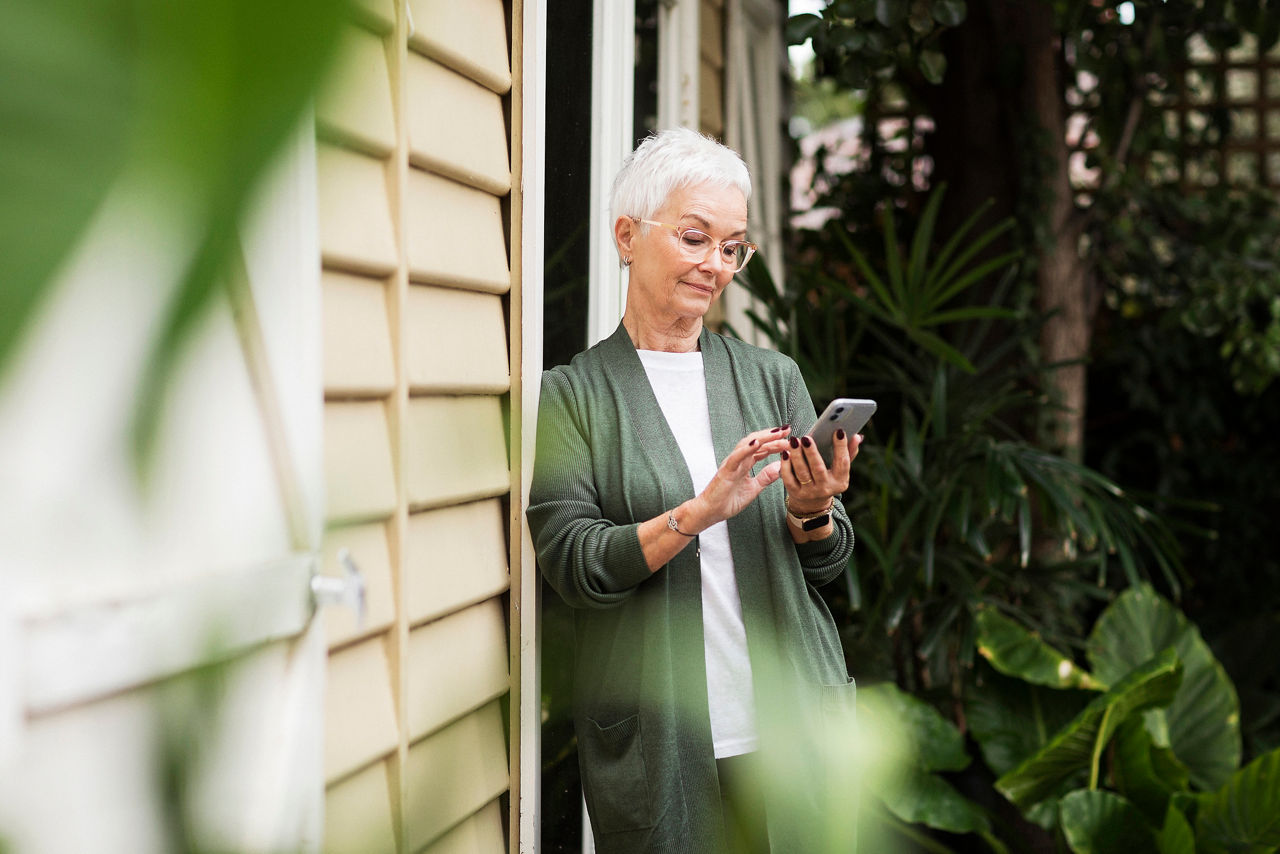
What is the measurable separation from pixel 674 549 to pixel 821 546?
0.31m

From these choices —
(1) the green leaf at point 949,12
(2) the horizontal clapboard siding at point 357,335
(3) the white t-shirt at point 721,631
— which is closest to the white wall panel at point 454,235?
(2) the horizontal clapboard siding at point 357,335

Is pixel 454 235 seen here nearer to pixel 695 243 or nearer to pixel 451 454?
pixel 695 243

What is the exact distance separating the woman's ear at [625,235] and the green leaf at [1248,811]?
2.11 metres

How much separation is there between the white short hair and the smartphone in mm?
416

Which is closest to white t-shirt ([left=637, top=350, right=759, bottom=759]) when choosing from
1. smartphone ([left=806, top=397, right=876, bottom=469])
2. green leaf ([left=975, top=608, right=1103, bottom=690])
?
smartphone ([left=806, top=397, right=876, bottom=469])

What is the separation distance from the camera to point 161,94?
0.09 metres

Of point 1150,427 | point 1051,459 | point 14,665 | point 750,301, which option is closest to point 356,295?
point 14,665

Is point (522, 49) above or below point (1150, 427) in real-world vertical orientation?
above

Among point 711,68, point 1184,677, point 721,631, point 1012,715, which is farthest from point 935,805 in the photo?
point 711,68

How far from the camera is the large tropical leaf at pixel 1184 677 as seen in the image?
10.9 ft

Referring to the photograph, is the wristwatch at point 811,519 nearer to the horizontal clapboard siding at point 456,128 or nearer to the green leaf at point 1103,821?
the horizontal clapboard siding at point 456,128

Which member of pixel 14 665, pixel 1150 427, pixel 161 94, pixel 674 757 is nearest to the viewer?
pixel 161 94

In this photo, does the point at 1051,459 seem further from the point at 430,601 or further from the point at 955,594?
the point at 430,601

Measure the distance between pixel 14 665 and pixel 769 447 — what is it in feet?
2.79
